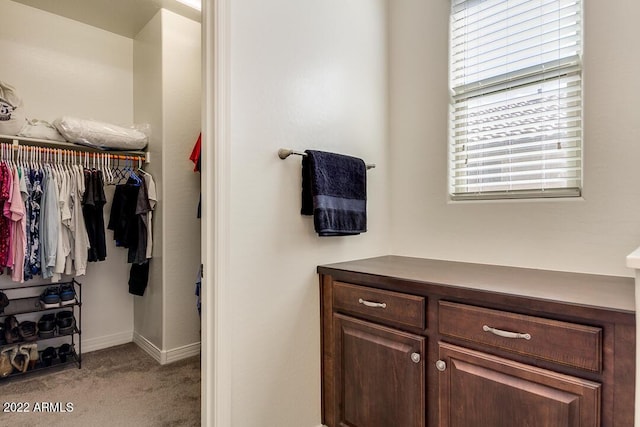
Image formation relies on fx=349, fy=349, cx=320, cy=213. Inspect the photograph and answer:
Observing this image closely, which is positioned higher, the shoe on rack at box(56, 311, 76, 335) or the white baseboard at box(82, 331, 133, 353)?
the shoe on rack at box(56, 311, 76, 335)

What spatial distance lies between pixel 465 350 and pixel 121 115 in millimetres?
3116

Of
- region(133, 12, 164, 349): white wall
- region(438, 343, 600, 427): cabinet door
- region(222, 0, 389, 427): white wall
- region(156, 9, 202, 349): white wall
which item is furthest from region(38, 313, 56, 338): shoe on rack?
region(438, 343, 600, 427): cabinet door

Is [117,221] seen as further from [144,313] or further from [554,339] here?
[554,339]

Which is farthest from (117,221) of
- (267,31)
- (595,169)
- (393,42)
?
(595,169)

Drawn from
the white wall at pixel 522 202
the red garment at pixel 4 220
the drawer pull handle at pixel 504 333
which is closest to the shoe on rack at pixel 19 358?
the red garment at pixel 4 220

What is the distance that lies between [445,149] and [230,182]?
1.18m

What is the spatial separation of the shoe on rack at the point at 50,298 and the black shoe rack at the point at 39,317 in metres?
0.02

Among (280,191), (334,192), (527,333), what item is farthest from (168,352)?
(527,333)

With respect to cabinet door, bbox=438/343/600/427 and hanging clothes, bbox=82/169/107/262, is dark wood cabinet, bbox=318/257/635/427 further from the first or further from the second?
hanging clothes, bbox=82/169/107/262

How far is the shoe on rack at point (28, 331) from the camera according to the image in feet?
7.68

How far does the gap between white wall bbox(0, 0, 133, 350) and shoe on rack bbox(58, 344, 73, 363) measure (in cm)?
25

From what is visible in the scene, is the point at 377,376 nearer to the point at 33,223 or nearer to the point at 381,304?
the point at 381,304

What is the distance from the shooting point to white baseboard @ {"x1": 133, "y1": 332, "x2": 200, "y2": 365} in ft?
8.50

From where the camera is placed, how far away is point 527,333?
106 centimetres
